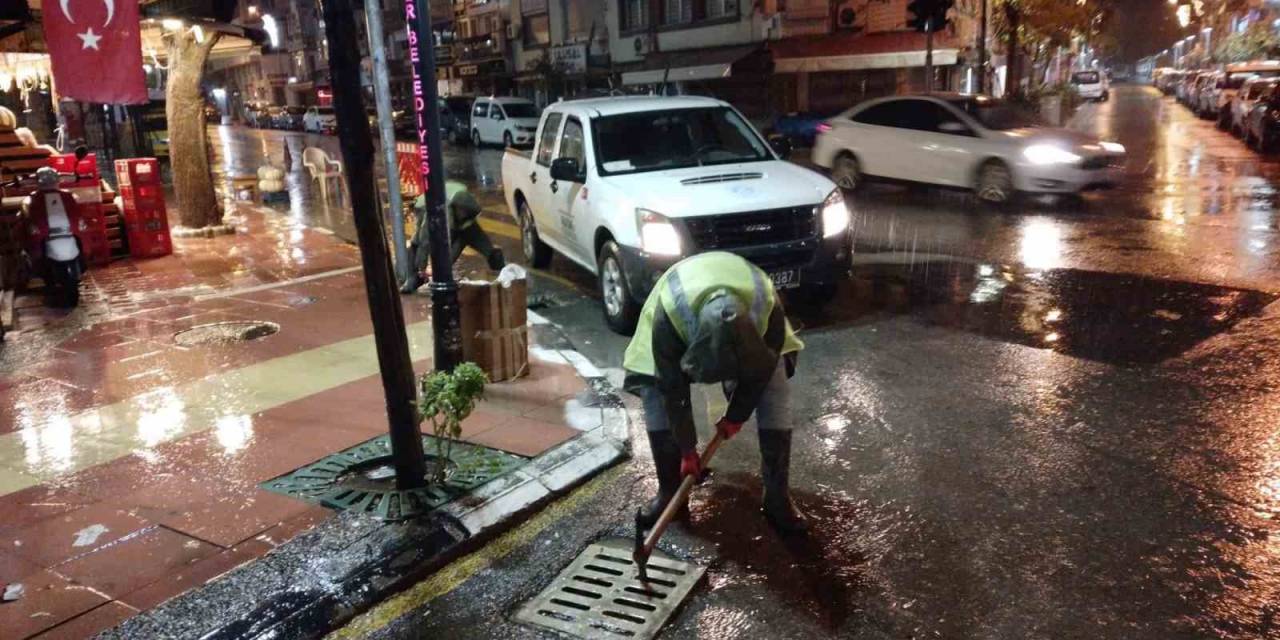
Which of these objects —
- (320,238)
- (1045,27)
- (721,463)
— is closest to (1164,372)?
(721,463)

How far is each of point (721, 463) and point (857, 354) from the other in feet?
7.33

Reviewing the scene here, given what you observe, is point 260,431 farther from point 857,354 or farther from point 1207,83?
point 1207,83

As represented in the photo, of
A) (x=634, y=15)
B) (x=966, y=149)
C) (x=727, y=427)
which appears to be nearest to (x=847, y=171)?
(x=966, y=149)

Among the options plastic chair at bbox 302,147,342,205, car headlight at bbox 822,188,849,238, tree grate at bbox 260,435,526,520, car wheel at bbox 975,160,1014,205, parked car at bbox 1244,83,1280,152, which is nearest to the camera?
tree grate at bbox 260,435,526,520

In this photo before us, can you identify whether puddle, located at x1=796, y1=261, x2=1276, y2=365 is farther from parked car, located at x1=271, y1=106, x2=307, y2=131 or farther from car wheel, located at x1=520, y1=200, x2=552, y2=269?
parked car, located at x1=271, y1=106, x2=307, y2=131

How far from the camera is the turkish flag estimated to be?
7816 millimetres

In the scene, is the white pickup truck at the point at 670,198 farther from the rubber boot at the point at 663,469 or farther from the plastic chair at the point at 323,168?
the plastic chair at the point at 323,168

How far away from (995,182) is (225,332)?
10.4 metres

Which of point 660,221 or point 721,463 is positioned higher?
point 660,221

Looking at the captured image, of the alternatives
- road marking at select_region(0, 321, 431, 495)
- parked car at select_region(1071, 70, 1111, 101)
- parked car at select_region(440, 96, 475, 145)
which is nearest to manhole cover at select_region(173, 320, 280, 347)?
road marking at select_region(0, 321, 431, 495)

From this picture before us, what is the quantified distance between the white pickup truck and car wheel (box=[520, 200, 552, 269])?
76 cm

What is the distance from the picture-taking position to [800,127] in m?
26.0

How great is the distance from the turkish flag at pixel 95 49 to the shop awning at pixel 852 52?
2335 centimetres

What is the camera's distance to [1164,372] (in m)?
6.32
